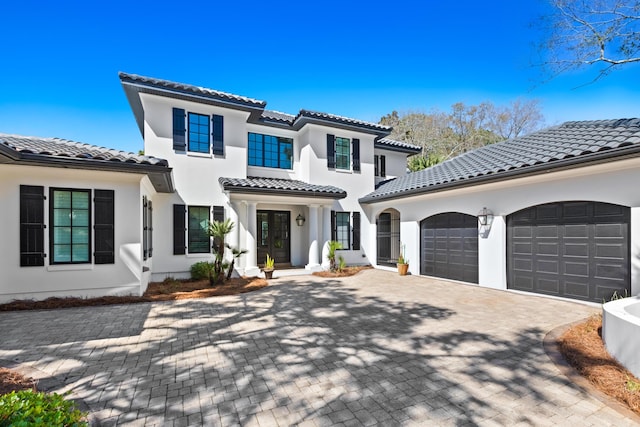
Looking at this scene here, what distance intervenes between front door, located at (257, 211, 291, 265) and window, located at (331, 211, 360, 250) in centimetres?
239

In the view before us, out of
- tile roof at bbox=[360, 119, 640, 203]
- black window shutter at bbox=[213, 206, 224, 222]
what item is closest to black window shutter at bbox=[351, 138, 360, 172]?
tile roof at bbox=[360, 119, 640, 203]

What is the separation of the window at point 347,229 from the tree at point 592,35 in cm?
902

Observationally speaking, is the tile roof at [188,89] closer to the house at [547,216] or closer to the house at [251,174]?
the house at [251,174]

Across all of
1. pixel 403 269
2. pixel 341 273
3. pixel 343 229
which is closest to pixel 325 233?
pixel 343 229

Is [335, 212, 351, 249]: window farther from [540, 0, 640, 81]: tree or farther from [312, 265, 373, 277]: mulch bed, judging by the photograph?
[540, 0, 640, 81]: tree

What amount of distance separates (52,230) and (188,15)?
710 centimetres

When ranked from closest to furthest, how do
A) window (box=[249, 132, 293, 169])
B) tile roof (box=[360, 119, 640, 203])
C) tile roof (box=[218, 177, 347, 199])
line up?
1. tile roof (box=[360, 119, 640, 203])
2. tile roof (box=[218, 177, 347, 199])
3. window (box=[249, 132, 293, 169])

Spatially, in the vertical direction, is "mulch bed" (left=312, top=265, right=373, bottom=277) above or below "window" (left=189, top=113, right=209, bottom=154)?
below


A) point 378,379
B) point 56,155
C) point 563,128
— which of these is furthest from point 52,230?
point 563,128

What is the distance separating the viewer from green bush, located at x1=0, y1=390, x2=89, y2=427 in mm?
1727

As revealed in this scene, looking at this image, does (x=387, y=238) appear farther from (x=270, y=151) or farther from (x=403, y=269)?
(x=270, y=151)

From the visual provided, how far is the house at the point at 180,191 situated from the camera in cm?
695

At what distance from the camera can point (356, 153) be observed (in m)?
14.5

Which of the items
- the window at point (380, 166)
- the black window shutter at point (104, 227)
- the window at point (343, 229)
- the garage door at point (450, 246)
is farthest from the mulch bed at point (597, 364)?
the window at point (380, 166)
